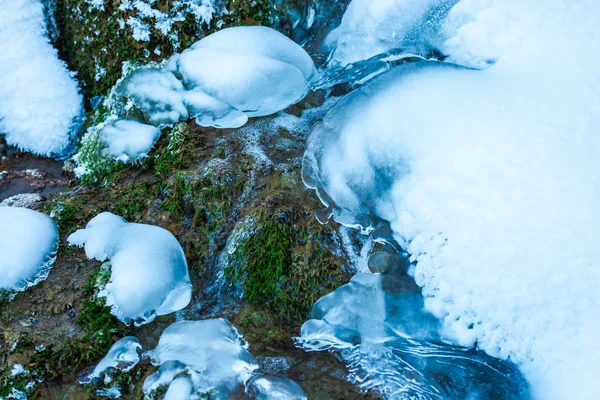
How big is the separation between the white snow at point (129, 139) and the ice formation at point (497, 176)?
135 cm

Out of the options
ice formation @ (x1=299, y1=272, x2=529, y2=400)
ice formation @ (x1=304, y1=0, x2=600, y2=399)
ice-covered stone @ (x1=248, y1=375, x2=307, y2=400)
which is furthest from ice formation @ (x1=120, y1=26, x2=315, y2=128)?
ice-covered stone @ (x1=248, y1=375, x2=307, y2=400)

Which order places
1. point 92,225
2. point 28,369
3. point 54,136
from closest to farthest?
1. point 28,369
2. point 92,225
3. point 54,136

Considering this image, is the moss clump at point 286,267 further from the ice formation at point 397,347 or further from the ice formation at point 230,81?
the ice formation at point 230,81

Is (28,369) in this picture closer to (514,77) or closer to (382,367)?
(382,367)

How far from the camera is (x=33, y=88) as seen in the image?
4.82 meters

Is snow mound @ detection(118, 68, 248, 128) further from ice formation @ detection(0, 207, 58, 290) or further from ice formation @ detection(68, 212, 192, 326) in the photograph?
ice formation @ detection(0, 207, 58, 290)

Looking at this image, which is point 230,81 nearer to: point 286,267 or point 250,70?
point 250,70

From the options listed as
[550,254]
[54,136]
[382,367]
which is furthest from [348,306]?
[54,136]

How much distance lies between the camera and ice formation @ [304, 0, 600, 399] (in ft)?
9.12

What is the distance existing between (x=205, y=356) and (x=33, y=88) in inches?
133

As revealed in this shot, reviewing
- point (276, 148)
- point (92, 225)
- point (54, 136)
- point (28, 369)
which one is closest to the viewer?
point (28, 369)

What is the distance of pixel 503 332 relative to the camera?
9.34ft

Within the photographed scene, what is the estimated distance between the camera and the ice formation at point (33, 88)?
472cm

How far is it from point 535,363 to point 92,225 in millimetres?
2950
